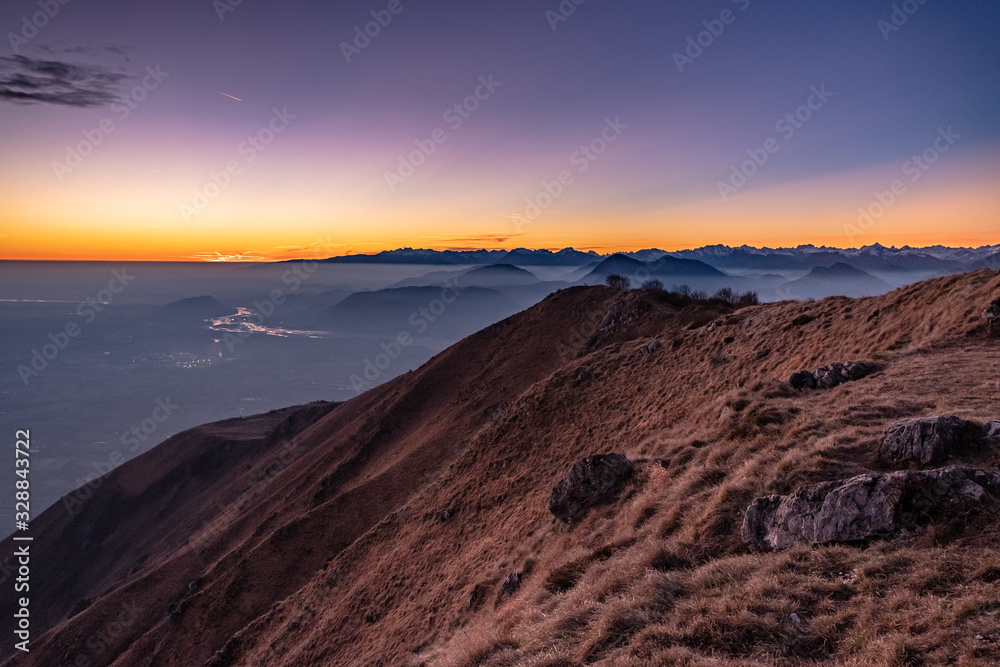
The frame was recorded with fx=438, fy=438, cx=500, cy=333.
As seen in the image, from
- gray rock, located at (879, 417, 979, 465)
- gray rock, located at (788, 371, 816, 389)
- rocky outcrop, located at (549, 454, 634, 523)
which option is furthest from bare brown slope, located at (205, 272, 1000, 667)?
rocky outcrop, located at (549, 454, 634, 523)

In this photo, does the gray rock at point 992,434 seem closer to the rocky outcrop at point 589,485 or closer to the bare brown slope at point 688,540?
the bare brown slope at point 688,540

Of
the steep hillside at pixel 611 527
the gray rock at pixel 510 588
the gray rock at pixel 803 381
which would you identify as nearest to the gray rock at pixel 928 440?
the steep hillside at pixel 611 527

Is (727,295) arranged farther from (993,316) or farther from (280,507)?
(280,507)

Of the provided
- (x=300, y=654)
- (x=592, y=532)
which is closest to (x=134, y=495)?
(x=300, y=654)

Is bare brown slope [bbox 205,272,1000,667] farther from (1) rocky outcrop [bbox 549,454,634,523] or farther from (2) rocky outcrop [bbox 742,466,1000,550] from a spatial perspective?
(1) rocky outcrop [bbox 549,454,634,523]

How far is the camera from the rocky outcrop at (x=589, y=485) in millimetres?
14336

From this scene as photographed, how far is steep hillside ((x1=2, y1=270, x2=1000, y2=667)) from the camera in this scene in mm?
6320

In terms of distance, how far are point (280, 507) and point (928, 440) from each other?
52.6 metres

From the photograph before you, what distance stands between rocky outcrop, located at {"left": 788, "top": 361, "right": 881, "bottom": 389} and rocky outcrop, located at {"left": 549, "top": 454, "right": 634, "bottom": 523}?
21.8ft

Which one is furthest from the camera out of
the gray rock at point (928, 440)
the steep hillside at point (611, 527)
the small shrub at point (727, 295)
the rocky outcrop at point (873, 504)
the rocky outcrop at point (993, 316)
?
the small shrub at point (727, 295)

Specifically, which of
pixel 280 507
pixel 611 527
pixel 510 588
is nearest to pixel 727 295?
pixel 611 527

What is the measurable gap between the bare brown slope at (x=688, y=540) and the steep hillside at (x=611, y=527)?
55mm

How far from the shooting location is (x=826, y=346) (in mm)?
21141

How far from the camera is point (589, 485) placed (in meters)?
14.7
